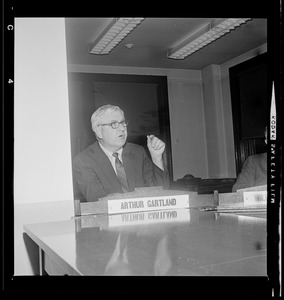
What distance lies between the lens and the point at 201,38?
857mm

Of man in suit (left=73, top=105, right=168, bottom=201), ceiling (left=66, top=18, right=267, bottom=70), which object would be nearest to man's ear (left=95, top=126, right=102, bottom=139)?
man in suit (left=73, top=105, right=168, bottom=201)

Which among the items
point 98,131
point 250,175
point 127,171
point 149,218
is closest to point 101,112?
point 98,131

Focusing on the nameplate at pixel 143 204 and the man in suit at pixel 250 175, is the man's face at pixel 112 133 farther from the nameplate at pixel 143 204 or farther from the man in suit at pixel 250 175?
the man in suit at pixel 250 175

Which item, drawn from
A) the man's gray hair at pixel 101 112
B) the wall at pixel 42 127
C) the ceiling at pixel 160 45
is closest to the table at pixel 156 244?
the wall at pixel 42 127

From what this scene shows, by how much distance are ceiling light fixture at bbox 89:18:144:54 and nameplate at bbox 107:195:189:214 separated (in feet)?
1.31

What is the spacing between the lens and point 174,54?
906 mm

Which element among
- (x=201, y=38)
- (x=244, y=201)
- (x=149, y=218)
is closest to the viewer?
(x=201, y=38)

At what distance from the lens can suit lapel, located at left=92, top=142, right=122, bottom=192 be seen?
40.0 inches

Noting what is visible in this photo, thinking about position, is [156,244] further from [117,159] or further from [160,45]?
[160,45]

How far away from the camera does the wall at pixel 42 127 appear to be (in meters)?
1.19

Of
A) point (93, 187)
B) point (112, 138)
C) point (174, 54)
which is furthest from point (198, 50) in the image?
Answer: point (93, 187)

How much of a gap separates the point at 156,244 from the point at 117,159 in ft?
1.18

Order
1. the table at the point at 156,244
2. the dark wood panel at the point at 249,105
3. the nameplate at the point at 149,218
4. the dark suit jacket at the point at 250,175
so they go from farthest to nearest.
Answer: the nameplate at the point at 149,218
the dark suit jacket at the point at 250,175
the dark wood panel at the point at 249,105
the table at the point at 156,244

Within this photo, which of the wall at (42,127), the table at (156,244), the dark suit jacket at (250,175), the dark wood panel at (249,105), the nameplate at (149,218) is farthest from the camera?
the wall at (42,127)
